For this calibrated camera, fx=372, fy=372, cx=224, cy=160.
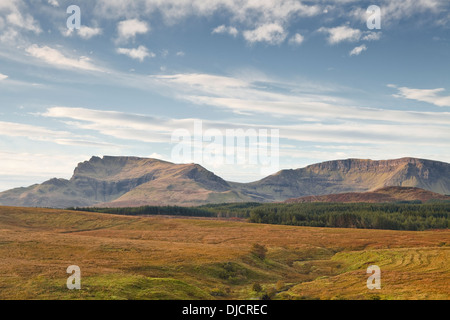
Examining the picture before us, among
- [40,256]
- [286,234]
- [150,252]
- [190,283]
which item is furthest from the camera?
[286,234]

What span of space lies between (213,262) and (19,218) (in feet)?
407

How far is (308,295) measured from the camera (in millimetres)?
53281

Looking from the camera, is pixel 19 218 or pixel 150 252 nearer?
pixel 150 252

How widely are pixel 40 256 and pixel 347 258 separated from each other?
2832 inches

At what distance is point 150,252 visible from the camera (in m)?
86.1
